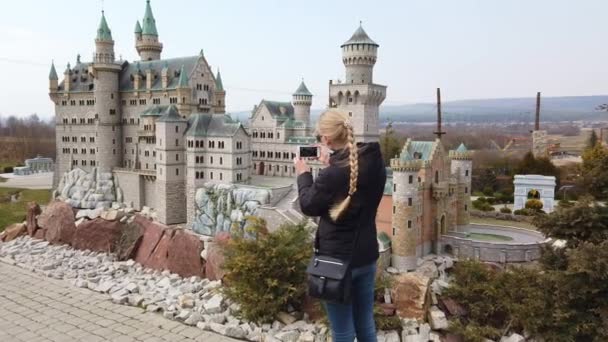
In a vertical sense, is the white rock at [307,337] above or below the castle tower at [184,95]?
below

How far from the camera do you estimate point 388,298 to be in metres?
19.8

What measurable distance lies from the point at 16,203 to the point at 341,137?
2278 inches

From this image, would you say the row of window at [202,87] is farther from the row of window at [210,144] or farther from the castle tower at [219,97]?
the row of window at [210,144]

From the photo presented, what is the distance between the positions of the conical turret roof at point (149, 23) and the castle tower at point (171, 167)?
14048 mm

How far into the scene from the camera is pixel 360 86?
34062mm

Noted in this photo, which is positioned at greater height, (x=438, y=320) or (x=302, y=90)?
(x=302, y=90)

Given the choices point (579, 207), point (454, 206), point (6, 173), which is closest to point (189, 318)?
point (579, 207)

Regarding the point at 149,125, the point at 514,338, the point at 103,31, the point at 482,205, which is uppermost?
the point at 103,31

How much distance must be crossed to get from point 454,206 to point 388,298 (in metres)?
12.7

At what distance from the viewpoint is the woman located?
5.25m

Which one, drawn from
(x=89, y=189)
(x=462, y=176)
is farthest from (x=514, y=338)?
(x=89, y=189)

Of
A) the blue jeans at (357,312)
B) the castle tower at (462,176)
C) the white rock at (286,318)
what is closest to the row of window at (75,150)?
the white rock at (286,318)

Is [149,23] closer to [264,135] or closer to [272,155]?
[264,135]

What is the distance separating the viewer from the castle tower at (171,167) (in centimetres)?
3634
